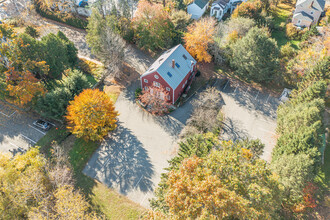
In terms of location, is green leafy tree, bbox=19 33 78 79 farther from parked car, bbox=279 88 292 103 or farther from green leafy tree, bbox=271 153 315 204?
parked car, bbox=279 88 292 103

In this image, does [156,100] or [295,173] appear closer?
[295,173]

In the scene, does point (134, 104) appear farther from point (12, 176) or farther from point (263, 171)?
point (263, 171)

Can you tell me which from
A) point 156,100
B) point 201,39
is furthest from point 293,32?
point 156,100

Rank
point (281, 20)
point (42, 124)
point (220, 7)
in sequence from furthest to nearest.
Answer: point (281, 20) < point (220, 7) < point (42, 124)

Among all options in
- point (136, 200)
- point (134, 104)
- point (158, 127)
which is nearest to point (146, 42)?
point (134, 104)

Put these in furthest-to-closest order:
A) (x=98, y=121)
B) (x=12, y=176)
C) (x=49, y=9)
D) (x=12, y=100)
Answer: (x=49, y=9) < (x=12, y=100) < (x=98, y=121) < (x=12, y=176)

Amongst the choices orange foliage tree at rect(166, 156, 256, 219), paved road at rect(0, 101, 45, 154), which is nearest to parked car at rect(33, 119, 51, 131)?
paved road at rect(0, 101, 45, 154)

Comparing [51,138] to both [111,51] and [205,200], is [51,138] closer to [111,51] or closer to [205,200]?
[111,51]
